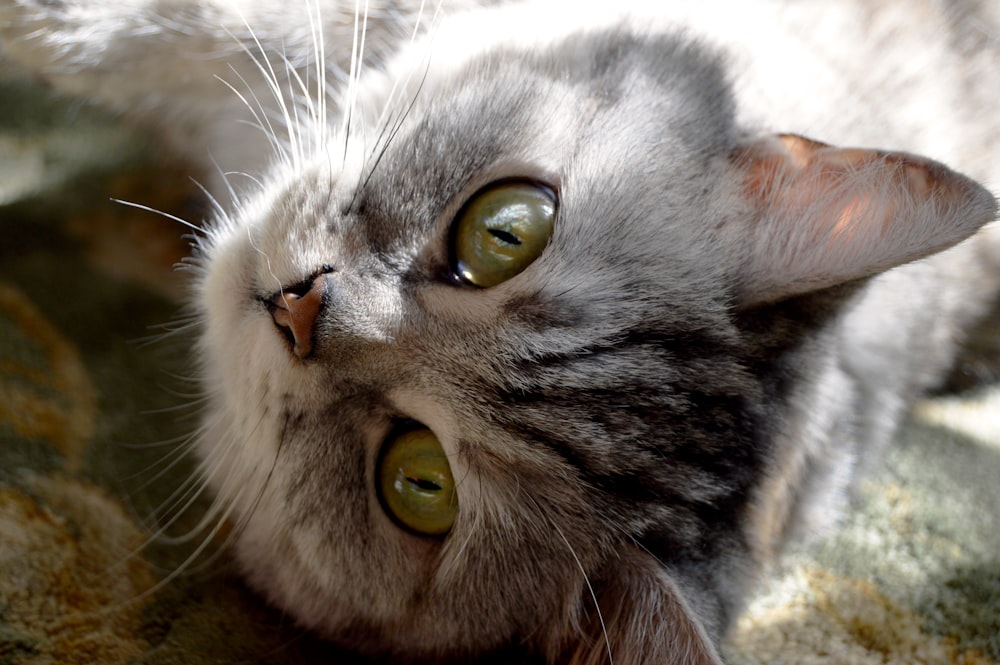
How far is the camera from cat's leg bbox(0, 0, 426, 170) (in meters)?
1.26

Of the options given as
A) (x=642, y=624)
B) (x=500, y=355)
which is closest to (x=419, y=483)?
(x=500, y=355)

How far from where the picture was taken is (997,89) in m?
1.53

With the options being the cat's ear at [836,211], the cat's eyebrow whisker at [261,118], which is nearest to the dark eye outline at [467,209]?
the cat's ear at [836,211]

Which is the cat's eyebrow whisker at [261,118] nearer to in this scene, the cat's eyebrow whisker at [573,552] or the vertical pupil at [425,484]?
the vertical pupil at [425,484]

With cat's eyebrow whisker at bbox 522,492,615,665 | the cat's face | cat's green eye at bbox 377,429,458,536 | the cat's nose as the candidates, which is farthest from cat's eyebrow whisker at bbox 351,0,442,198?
cat's eyebrow whisker at bbox 522,492,615,665

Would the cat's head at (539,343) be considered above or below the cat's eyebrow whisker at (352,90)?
below

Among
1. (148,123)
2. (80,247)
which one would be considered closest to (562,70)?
(148,123)

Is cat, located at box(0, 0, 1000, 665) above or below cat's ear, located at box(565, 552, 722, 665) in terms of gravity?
above

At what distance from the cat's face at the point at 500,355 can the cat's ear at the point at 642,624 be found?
26 millimetres

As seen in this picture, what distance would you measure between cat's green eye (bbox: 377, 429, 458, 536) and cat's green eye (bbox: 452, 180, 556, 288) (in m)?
0.22

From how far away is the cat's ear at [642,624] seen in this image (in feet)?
2.77

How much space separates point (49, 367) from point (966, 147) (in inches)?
65.5

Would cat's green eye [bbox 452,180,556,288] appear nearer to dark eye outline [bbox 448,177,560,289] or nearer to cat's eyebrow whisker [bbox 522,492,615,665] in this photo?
dark eye outline [bbox 448,177,560,289]

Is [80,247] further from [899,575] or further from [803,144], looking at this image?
[899,575]
